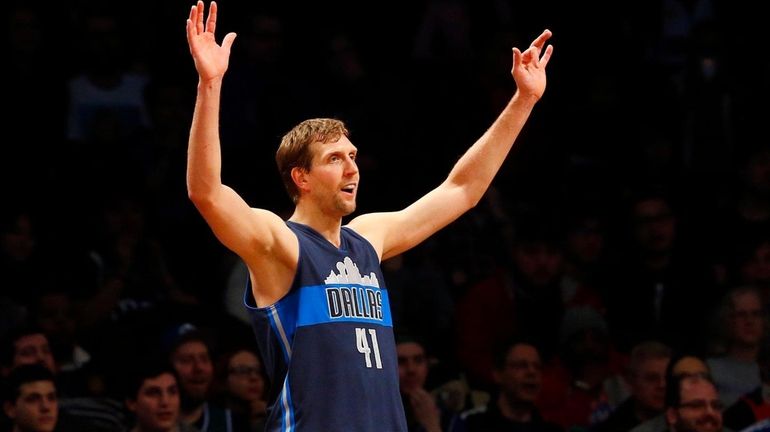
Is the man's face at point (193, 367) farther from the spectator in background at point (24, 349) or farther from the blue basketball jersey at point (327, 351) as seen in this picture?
the blue basketball jersey at point (327, 351)

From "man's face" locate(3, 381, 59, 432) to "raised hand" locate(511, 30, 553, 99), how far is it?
2968 millimetres

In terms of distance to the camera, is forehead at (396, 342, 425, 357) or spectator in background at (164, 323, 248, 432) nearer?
spectator in background at (164, 323, 248, 432)

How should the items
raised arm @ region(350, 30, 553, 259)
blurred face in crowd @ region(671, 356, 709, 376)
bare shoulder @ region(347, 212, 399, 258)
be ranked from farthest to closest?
blurred face in crowd @ region(671, 356, 709, 376), raised arm @ region(350, 30, 553, 259), bare shoulder @ region(347, 212, 399, 258)

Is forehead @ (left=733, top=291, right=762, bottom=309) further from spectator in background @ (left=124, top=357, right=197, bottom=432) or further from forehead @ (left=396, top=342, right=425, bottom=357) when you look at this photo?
spectator in background @ (left=124, top=357, right=197, bottom=432)

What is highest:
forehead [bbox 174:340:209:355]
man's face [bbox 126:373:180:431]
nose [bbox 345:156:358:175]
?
forehead [bbox 174:340:209:355]

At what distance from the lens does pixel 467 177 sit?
17.7 ft

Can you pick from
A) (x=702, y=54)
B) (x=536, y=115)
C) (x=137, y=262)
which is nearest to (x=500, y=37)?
(x=536, y=115)

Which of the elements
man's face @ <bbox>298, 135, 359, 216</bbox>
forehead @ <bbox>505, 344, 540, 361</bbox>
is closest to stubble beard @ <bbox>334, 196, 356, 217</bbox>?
man's face @ <bbox>298, 135, 359, 216</bbox>

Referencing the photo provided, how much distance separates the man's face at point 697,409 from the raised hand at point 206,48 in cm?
387

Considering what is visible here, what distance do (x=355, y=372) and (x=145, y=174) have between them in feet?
17.1

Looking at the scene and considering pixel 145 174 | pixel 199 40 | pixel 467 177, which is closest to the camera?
pixel 199 40

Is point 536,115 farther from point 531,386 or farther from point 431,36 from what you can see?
point 531,386

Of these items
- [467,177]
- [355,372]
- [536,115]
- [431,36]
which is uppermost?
[431,36]

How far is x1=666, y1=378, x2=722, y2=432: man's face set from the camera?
762 cm
